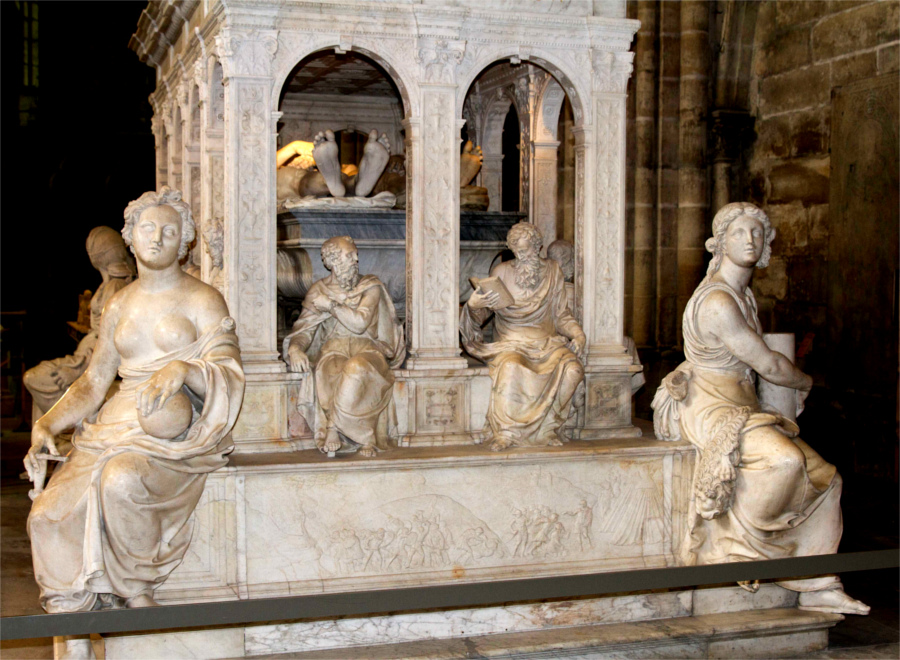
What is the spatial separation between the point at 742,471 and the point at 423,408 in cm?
176

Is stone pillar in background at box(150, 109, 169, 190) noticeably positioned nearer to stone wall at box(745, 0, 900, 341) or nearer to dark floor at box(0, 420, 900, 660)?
dark floor at box(0, 420, 900, 660)

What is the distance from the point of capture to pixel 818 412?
34.1ft

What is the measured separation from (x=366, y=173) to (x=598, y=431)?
7.47 ft

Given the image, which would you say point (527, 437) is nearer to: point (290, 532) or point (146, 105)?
point (290, 532)

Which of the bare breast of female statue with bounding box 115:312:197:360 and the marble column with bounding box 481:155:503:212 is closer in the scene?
the bare breast of female statue with bounding box 115:312:197:360

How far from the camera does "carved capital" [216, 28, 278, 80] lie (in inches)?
232

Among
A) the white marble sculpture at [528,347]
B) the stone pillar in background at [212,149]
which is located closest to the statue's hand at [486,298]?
the white marble sculpture at [528,347]

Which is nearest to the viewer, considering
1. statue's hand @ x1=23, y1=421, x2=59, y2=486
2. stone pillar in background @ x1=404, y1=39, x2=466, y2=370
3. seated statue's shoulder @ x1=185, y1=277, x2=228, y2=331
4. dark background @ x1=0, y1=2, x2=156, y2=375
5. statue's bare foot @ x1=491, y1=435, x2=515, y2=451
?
statue's hand @ x1=23, y1=421, x2=59, y2=486

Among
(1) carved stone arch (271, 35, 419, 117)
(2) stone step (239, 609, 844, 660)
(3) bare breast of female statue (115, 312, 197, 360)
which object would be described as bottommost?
(2) stone step (239, 609, 844, 660)

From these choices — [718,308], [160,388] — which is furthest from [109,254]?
[718,308]

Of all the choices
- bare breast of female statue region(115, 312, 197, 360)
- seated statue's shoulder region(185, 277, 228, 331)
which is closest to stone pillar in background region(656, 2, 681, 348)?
seated statue's shoulder region(185, 277, 228, 331)

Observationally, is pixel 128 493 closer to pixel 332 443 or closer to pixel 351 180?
pixel 332 443

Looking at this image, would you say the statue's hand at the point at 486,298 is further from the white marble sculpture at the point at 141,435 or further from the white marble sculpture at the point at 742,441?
the white marble sculpture at the point at 141,435

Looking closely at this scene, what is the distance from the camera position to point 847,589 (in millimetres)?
6648
